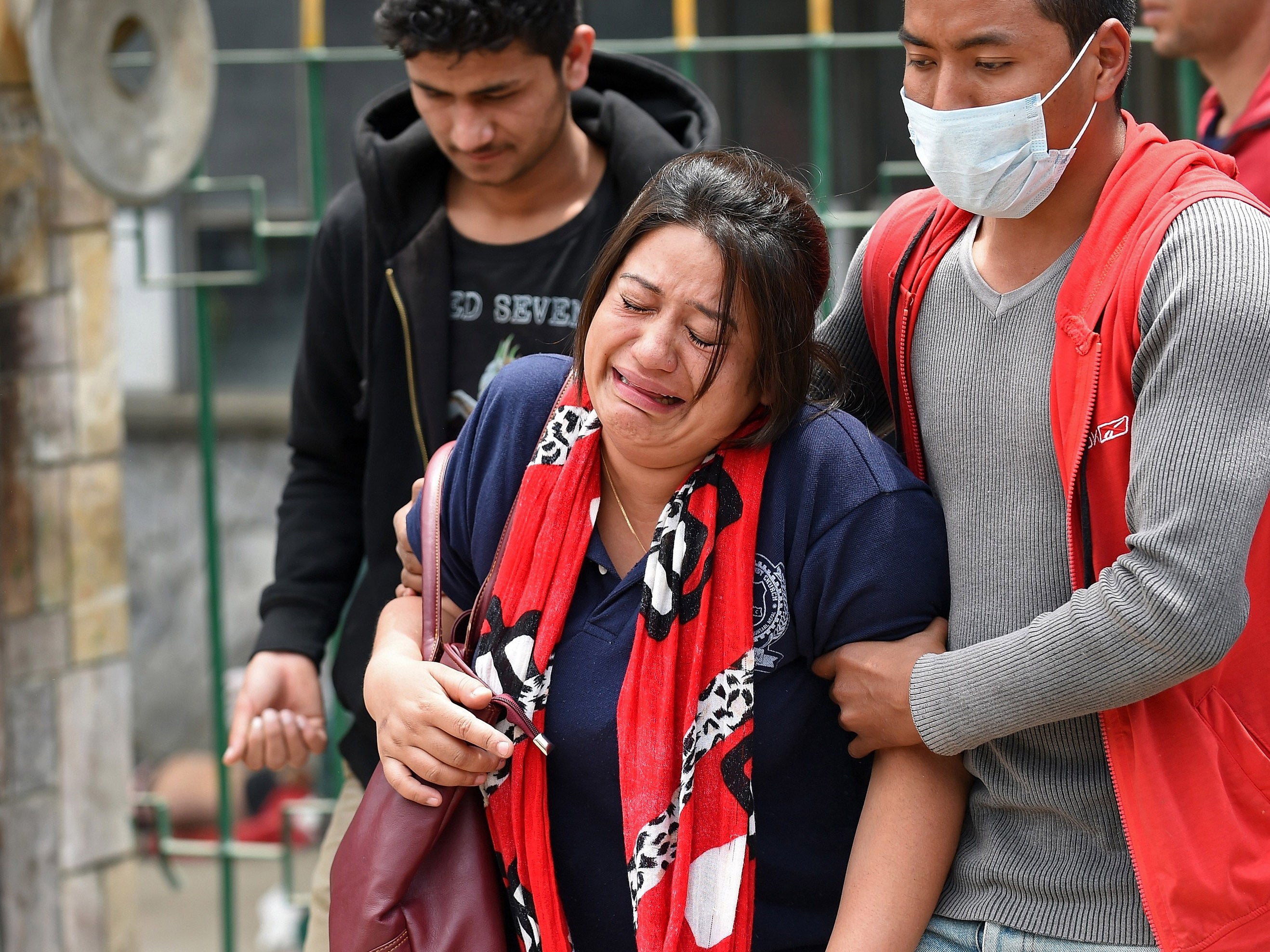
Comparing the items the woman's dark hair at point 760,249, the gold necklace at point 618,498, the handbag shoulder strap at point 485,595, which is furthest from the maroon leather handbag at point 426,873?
the woman's dark hair at point 760,249

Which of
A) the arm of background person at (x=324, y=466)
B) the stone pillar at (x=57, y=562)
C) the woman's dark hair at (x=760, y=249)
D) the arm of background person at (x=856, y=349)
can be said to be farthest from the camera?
the stone pillar at (x=57, y=562)


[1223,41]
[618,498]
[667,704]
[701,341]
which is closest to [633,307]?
[701,341]

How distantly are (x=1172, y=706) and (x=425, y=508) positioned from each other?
3.14 feet

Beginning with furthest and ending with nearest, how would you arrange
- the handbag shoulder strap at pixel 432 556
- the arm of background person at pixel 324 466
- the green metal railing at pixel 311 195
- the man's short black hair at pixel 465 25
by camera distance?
the green metal railing at pixel 311 195, the arm of background person at pixel 324 466, the man's short black hair at pixel 465 25, the handbag shoulder strap at pixel 432 556

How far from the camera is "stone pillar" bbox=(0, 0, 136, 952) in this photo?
11.4 ft

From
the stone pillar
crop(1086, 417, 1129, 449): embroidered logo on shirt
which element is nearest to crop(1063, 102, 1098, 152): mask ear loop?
crop(1086, 417, 1129, 449): embroidered logo on shirt

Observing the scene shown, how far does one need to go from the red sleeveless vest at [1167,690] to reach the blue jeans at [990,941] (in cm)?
9

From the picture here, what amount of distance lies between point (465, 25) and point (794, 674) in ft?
3.74

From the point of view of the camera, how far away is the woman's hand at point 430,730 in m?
1.70

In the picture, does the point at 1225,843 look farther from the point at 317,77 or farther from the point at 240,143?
the point at 240,143

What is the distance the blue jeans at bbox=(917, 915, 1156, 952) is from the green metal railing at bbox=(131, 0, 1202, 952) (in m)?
1.83

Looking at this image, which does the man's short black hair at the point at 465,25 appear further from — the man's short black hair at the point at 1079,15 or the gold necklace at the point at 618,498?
the man's short black hair at the point at 1079,15

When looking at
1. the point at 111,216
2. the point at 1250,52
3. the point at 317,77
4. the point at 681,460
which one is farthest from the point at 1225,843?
the point at 111,216

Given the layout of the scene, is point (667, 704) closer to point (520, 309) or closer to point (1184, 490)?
point (1184, 490)
